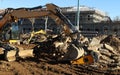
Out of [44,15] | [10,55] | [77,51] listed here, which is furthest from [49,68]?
[44,15]

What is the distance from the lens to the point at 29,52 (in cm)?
1980

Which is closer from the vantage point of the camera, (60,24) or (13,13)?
(60,24)

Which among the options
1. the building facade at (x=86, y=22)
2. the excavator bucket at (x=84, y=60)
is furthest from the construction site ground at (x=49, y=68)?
the building facade at (x=86, y=22)

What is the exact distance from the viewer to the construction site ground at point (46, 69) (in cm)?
1525

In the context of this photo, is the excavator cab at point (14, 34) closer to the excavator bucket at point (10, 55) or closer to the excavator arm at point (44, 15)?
the excavator arm at point (44, 15)

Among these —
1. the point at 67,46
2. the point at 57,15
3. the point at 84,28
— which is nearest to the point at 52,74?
the point at 67,46

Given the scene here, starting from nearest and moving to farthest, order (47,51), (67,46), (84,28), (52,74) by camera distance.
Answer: (52,74) < (67,46) < (47,51) < (84,28)

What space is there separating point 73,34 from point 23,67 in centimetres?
365

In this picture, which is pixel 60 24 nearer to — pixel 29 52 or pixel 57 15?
pixel 57 15

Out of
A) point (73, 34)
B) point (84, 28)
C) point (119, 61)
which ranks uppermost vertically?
point (73, 34)

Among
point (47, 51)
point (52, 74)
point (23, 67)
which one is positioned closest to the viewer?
point (52, 74)

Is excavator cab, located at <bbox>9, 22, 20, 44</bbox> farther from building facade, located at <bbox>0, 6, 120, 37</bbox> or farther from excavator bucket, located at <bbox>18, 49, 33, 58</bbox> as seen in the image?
building facade, located at <bbox>0, 6, 120, 37</bbox>

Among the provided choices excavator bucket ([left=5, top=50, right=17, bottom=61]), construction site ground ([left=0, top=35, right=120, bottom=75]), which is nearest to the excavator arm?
construction site ground ([left=0, top=35, right=120, bottom=75])

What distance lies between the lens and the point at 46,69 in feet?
52.9
